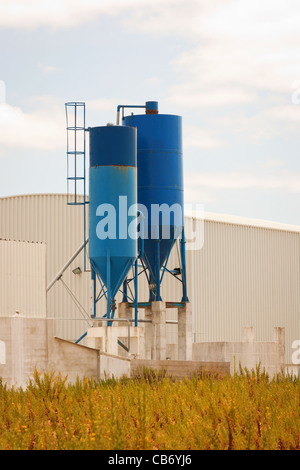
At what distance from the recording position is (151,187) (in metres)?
32.8

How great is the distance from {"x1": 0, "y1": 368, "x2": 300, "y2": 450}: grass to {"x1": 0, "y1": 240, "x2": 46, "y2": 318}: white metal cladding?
1021 cm

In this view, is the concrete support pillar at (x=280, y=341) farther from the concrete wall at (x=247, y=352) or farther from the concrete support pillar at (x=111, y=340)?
the concrete support pillar at (x=111, y=340)

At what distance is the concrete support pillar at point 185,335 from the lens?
3288 cm

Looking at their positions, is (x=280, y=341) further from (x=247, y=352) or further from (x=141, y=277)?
(x=141, y=277)

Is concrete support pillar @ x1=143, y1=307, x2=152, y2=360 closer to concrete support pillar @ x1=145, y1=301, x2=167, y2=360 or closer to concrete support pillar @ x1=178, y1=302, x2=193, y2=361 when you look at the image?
concrete support pillar @ x1=145, y1=301, x2=167, y2=360

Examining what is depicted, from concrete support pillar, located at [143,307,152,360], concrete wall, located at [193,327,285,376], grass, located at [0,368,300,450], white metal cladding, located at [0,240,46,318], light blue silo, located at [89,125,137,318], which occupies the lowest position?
grass, located at [0,368,300,450]

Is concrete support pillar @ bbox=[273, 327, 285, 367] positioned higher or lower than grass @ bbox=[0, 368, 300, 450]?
higher

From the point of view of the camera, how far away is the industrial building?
91.4 feet

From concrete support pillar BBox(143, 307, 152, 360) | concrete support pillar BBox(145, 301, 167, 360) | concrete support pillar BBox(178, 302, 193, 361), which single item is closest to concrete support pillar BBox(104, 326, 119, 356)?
concrete support pillar BBox(145, 301, 167, 360)

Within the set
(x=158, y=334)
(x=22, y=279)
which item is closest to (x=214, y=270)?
(x=158, y=334)

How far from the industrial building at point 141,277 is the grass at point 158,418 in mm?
2803

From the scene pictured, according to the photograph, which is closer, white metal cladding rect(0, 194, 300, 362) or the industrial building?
the industrial building
